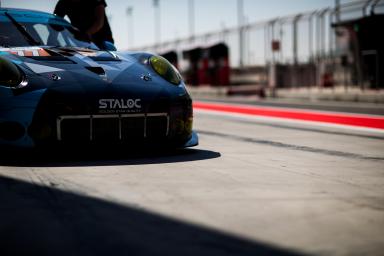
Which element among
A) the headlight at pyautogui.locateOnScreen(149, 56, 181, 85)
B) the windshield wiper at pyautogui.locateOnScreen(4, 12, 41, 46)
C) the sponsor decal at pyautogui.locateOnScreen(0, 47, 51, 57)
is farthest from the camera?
the windshield wiper at pyautogui.locateOnScreen(4, 12, 41, 46)

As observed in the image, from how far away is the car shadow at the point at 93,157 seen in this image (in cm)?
468

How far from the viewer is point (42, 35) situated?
19.4ft

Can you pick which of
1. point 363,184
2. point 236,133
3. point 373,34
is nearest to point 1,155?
point 363,184

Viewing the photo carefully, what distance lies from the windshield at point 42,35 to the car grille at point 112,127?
4.34 ft

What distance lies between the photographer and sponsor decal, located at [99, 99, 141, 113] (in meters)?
4.76

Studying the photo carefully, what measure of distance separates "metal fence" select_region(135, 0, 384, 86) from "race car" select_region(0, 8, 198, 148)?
14.0m

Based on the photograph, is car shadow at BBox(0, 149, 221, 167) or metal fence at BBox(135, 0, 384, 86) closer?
car shadow at BBox(0, 149, 221, 167)

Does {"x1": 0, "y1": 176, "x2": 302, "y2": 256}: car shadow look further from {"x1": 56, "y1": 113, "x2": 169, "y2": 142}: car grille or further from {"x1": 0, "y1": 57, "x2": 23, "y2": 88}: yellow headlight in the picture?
{"x1": 0, "y1": 57, "x2": 23, "y2": 88}: yellow headlight

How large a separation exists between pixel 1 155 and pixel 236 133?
3.45 m

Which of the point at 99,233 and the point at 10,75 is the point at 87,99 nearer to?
the point at 10,75

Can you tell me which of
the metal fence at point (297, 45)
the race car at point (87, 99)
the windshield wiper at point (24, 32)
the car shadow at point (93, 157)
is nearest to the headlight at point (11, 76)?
the race car at point (87, 99)

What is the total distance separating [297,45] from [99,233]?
68.6ft

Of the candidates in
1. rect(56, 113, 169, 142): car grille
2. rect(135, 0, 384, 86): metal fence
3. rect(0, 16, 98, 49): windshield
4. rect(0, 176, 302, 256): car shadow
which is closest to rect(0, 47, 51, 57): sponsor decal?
rect(0, 16, 98, 49): windshield

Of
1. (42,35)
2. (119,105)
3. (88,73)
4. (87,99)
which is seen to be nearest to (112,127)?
(119,105)
